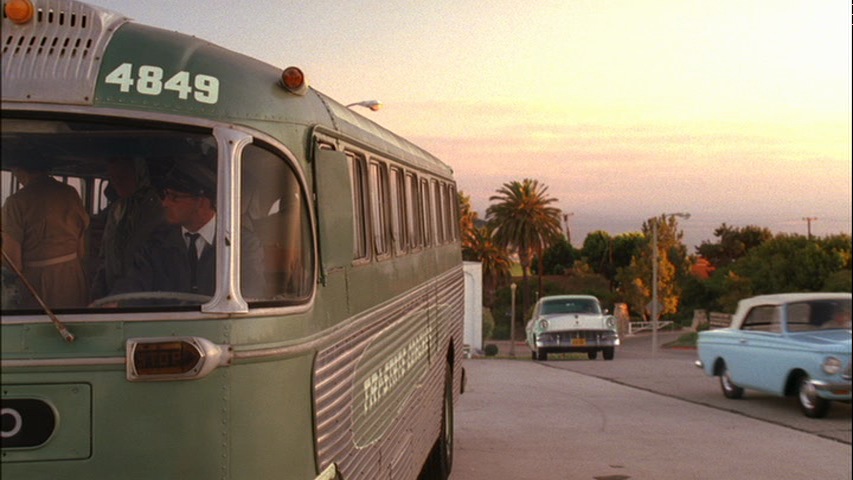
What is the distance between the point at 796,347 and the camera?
15633 mm

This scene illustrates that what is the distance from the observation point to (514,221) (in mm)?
85875

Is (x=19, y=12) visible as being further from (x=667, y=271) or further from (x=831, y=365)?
(x=667, y=271)

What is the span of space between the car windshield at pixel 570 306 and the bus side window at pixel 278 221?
28.3 metres

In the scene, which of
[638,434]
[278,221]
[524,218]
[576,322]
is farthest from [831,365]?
[524,218]

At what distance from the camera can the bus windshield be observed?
15.0 ft

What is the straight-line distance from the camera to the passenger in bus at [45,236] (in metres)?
4.54

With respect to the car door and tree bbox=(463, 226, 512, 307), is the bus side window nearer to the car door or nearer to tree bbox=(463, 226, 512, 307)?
the car door

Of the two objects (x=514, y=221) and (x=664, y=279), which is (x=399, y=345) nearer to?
(x=514, y=221)

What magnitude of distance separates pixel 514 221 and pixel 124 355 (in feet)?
268

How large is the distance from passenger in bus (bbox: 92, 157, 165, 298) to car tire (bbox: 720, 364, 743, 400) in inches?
577

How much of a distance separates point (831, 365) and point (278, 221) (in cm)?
1131

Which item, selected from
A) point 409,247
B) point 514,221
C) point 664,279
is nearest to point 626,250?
point 664,279

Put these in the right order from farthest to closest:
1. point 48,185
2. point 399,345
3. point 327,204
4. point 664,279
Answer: point 664,279 < point 399,345 < point 327,204 < point 48,185

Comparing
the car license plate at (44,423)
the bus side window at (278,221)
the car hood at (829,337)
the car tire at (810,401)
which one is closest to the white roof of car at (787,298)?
the car hood at (829,337)
